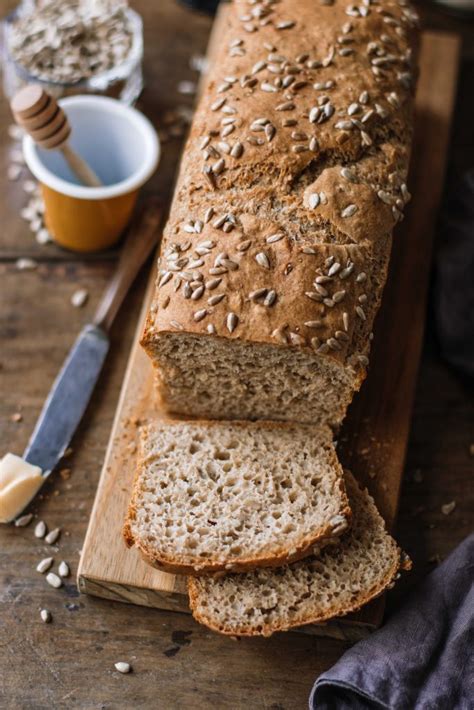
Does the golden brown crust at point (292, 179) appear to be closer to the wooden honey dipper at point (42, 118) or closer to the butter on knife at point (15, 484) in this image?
the wooden honey dipper at point (42, 118)

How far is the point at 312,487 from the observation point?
2916 mm

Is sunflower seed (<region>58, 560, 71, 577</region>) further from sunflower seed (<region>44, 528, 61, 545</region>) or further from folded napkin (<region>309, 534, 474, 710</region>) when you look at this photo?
folded napkin (<region>309, 534, 474, 710</region>)

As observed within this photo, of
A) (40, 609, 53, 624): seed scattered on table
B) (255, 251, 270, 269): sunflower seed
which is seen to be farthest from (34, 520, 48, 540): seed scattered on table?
(255, 251, 270, 269): sunflower seed

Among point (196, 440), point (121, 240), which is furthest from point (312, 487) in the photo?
point (121, 240)

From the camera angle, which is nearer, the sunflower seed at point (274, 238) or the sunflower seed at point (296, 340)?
the sunflower seed at point (296, 340)

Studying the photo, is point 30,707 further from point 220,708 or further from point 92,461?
point 92,461

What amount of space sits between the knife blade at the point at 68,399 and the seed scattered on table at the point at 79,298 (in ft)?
0.39

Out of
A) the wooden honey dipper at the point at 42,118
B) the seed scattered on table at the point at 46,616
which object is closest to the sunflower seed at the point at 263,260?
the wooden honey dipper at the point at 42,118

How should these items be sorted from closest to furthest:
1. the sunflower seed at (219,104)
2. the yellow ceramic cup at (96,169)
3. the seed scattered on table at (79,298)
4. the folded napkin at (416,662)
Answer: the folded napkin at (416,662), the sunflower seed at (219,104), the yellow ceramic cup at (96,169), the seed scattered on table at (79,298)

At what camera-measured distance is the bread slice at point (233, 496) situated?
276cm

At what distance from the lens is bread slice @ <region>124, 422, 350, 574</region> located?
2756 mm

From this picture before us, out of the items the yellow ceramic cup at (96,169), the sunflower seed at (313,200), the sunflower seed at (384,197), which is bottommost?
the yellow ceramic cup at (96,169)

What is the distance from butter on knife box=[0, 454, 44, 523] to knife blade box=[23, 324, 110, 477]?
8 centimetres

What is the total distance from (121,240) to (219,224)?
0.95 m
